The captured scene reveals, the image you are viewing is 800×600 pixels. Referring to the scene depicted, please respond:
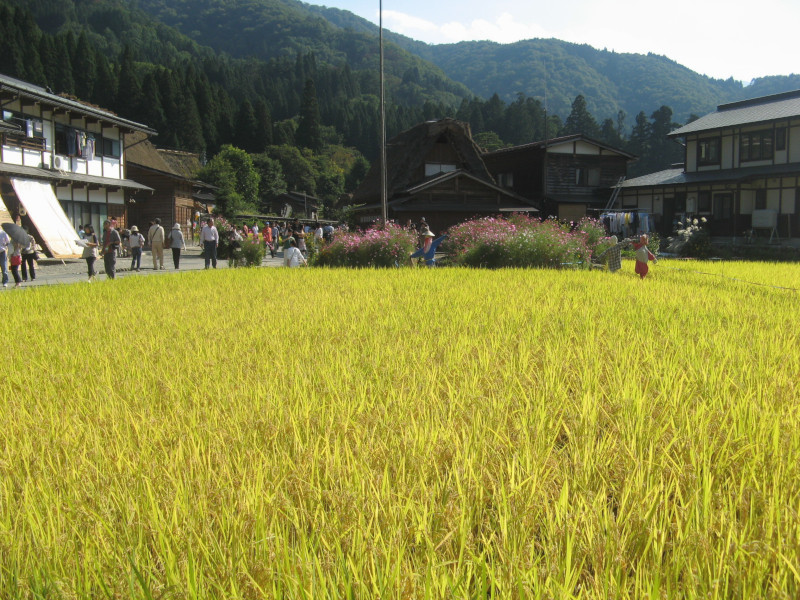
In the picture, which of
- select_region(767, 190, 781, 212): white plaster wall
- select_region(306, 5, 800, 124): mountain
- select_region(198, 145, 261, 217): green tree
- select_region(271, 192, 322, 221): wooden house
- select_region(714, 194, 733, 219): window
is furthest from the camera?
select_region(306, 5, 800, 124): mountain

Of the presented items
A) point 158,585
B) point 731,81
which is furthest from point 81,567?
point 731,81

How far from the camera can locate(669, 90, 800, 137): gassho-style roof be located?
894 inches

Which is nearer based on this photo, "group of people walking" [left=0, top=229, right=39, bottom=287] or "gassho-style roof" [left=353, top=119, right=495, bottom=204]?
"group of people walking" [left=0, top=229, right=39, bottom=287]

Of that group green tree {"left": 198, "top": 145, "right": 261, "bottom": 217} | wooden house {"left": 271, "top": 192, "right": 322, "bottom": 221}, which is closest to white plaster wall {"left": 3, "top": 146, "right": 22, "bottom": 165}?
green tree {"left": 198, "top": 145, "right": 261, "bottom": 217}

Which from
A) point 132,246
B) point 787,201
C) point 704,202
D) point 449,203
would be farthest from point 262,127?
point 787,201

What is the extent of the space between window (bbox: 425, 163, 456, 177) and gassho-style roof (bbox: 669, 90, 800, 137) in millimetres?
9596

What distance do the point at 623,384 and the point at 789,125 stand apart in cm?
2435

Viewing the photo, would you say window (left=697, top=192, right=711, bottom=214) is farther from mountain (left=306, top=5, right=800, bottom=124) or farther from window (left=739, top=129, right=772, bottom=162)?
mountain (left=306, top=5, right=800, bottom=124)

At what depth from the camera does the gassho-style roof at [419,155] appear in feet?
90.8

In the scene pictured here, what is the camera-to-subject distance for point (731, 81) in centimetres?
13975

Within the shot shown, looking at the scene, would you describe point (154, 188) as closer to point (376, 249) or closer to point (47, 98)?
point (47, 98)

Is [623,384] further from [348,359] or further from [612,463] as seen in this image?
[348,359]

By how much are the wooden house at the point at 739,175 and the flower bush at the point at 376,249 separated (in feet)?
50.8

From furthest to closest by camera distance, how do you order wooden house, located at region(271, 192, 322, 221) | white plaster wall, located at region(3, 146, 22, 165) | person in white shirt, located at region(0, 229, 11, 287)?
wooden house, located at region(271, 192, 322, 221), white plaster wall, located at region(3, 146, 22, 165), person in white shirt, located at region(0, 229, 11, 287)
